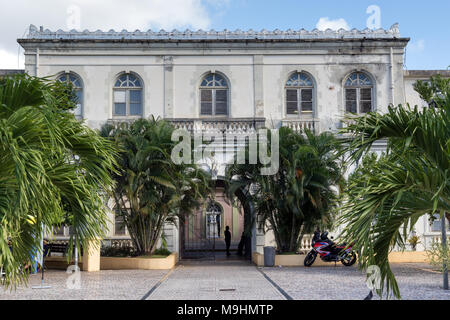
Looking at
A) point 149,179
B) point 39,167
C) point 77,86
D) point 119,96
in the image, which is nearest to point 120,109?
point 119,96

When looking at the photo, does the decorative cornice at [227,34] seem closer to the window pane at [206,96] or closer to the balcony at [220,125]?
the window pane at [206,96]

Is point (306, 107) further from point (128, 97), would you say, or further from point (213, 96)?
point (128, 97)

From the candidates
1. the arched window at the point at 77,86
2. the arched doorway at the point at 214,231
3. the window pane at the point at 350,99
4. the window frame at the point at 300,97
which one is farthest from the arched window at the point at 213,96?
the window pane at the point at 350,99

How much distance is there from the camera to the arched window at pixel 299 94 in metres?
26.7

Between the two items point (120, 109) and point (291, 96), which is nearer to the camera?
point (120, 109)

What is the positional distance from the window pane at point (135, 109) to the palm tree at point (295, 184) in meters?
6.92

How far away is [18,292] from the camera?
43.7 feet

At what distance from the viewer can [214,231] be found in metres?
29.6

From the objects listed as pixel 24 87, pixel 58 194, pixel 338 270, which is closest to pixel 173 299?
pixel 58 194

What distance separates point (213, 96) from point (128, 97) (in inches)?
149

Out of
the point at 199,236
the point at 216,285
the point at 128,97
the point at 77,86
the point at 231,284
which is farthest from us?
the point at 199,236

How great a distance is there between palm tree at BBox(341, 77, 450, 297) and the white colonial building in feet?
58.7
